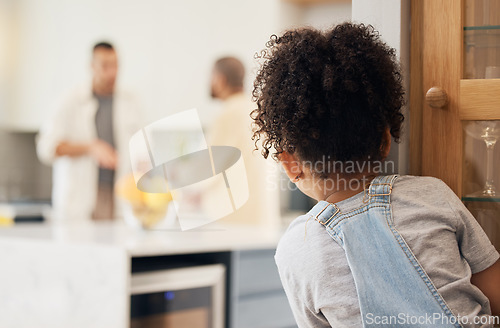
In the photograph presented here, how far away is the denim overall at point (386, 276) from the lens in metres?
0.77

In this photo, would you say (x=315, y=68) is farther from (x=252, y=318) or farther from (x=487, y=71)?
(x=252, y=318)

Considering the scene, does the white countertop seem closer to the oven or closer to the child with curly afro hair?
the oven

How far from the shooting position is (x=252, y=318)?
7.28 feet

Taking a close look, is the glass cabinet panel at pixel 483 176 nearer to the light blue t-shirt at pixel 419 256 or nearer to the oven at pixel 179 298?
the light blue t-shirt at pixel 419 256

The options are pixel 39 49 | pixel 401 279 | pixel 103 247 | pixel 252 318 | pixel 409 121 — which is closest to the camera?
pixel 401 279

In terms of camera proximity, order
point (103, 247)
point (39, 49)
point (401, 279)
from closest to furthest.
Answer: point (401, 279)
point (103, 247)
point (39, 49)

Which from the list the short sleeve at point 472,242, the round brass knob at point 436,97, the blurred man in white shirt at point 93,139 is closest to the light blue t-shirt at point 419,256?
the short sleeve at point 472,242

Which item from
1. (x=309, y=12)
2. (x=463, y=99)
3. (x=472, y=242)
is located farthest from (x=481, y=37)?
(x=309, y=12)

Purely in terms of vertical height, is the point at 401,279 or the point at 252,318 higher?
the point at 401,279

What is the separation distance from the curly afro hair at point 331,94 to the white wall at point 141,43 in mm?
2043

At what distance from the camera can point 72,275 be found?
5.53ft

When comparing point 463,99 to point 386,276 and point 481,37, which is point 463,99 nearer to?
point 481,37

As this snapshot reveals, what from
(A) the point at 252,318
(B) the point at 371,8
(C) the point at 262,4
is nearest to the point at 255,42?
(C) the point at 262,4

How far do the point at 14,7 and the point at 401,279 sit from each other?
3.92 meters
